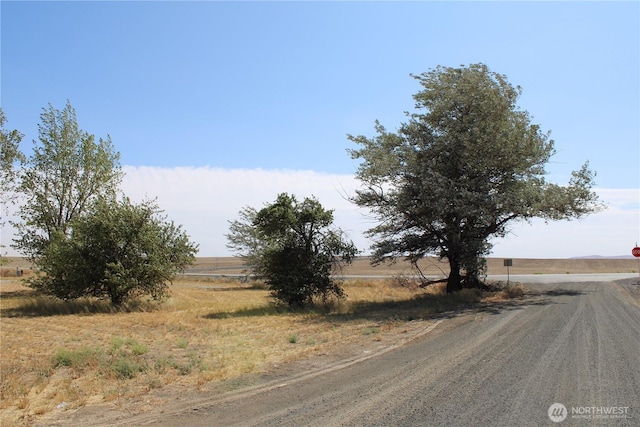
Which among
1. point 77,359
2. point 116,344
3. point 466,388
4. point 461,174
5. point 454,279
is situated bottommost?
point 116,344

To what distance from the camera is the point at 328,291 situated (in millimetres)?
24719

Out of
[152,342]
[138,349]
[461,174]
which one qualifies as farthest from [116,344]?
[461,174]

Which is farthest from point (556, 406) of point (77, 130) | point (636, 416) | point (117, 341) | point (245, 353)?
point (77, 130)

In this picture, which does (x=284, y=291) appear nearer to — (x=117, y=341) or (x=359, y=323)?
(x=359, y=323)

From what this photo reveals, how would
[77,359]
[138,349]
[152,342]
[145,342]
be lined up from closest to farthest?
[77,359] → [138,349] → [145,342] → [152,342]

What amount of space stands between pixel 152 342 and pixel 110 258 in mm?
12527

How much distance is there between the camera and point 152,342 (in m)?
14.4

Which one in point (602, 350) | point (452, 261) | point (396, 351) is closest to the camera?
point (602, 350)

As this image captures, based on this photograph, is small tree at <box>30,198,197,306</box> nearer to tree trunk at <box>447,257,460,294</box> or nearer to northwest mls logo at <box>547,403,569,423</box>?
tree trunk at <box>447,257,460,294</box>

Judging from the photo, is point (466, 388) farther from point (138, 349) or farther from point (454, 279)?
point (454, 279)

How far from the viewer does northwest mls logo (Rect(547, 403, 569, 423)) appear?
6.11 meters

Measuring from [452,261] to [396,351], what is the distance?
55.7ft
